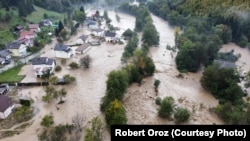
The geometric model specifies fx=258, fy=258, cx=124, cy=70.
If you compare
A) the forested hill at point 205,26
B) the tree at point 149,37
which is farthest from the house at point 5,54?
the forested hill at point 205,26

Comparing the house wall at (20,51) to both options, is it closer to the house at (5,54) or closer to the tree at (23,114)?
the house at (5,54)

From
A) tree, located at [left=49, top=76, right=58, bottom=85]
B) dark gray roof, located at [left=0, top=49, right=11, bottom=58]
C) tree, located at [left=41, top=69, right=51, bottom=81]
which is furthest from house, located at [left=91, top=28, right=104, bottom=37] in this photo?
tree, located at [left=49, top=76, right=58, bottom=85]

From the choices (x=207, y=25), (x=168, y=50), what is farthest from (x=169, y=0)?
(x=168, y=50)

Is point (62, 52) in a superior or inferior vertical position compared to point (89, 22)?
inferior

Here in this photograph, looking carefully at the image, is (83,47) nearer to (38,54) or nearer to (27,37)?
(38,54)

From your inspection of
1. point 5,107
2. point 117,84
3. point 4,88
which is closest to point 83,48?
point 4,88
